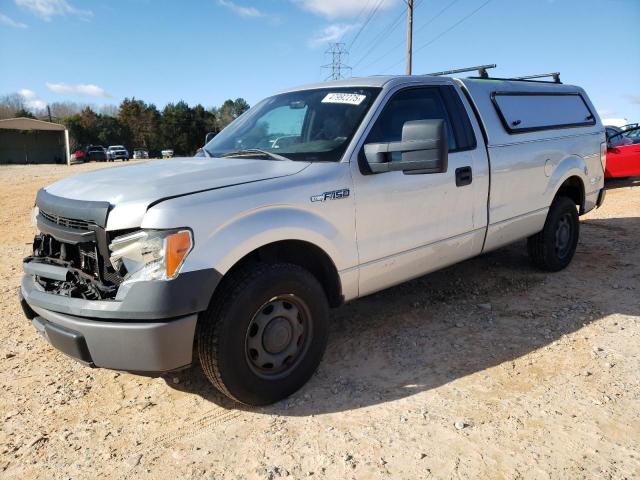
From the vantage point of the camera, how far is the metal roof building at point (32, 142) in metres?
44.4

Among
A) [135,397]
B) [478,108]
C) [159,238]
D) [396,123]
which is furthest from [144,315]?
[478,108]

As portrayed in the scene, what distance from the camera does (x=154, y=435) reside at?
8.97 feet

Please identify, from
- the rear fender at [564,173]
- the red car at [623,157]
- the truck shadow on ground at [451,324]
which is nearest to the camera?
the truck shadow on ground at [451,324]

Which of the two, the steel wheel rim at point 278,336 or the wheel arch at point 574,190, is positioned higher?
the wheel arch at point 574,190

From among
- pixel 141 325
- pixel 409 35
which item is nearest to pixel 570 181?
pixel 141 325

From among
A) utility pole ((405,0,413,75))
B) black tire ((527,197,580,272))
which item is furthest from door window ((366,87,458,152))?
utility pole ((405,0,413,75))

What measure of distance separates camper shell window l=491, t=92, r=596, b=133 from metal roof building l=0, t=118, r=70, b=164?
158ft

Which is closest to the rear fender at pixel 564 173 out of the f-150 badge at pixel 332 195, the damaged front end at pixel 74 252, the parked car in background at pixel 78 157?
the f-150 badge at pixel 332 195

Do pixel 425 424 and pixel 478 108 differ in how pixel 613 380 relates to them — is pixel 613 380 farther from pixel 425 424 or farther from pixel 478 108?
pixel 478 108

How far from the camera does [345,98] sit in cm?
362

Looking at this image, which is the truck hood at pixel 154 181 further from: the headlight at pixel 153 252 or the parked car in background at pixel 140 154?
the parked car in background at pixel 140 154

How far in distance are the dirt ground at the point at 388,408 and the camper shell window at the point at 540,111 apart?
5.52 ft

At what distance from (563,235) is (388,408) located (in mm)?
3478

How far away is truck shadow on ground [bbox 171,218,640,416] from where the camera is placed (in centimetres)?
317
